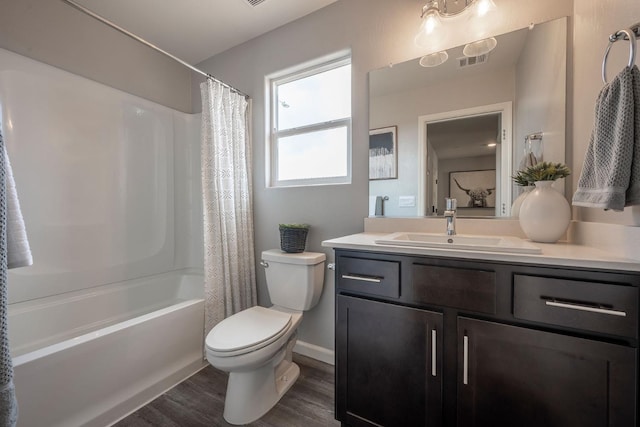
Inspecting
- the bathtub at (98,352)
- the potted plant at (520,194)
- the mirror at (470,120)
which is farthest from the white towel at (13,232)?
the potted plant at (520,194)

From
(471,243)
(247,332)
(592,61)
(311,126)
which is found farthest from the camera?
(311,126)

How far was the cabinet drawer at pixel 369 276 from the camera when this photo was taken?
1055 millimetres

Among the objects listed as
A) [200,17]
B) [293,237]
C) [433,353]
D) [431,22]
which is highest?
[200,17]

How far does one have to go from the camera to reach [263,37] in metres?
2.10

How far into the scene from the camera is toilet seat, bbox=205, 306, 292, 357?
47.8 inches

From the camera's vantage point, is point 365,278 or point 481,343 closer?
point 481,343

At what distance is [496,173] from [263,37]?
2017 millimetres

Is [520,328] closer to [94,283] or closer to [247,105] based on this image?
[247,105]

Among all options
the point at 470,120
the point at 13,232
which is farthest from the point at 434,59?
the point at 13,232

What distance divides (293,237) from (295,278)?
0.91ft

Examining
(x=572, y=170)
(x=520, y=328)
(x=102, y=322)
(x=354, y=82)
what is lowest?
(x=102, y=322)

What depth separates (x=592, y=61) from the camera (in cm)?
104

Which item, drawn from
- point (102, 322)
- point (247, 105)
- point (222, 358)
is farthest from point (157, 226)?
point (222, 358)

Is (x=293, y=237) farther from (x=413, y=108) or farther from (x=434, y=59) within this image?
(x=434, y=59)
